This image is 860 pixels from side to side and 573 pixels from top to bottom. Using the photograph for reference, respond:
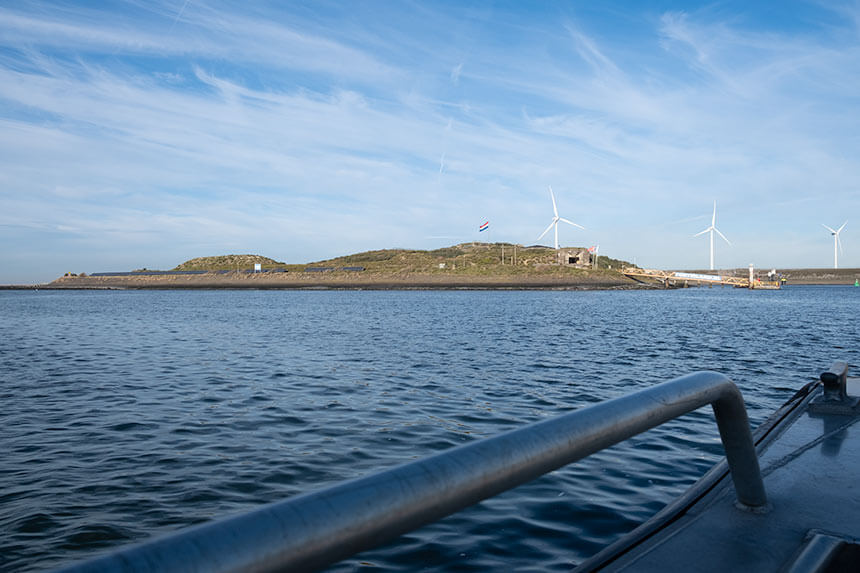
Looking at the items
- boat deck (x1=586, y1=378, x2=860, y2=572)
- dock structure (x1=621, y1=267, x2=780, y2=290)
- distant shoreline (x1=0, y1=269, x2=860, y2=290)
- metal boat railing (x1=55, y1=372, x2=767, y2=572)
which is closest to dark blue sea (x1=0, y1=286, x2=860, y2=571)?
boat deck (x1=586, y1=378, x2=860, y2=572)

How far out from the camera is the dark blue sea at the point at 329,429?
671 centimetres

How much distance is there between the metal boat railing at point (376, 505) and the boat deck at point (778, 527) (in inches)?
51.3

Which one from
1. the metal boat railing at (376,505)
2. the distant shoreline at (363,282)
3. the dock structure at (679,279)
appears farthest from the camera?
the dock structure at (679,279)

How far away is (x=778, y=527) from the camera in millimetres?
3275

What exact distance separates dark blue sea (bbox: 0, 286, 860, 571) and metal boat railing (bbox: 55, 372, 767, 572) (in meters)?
4.60

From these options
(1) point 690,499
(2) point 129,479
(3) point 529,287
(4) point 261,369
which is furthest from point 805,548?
(3) point 529,287

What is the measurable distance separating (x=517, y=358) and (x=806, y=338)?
17.9 metres

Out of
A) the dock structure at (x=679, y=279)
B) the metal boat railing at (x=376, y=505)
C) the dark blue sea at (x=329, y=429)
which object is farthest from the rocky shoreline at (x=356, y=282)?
the metal boat railing at (x=376, y=505)

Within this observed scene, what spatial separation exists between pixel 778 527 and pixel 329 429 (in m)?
9.07

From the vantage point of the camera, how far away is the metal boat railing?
1033 millimetres

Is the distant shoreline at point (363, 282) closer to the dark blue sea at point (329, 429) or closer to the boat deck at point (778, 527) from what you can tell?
the dark blue sea at point (329, 429)

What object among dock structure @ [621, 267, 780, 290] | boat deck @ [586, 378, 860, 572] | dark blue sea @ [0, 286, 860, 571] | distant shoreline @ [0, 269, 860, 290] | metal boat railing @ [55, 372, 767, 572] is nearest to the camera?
metal boat railing @ [55, 372, 767, 572]

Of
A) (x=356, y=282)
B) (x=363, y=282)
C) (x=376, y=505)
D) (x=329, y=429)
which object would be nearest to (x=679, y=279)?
(x=363, y=282)

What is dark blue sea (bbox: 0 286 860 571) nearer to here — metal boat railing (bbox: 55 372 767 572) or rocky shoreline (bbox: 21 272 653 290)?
metal boat railing (bbox: 55 372 767 572)
